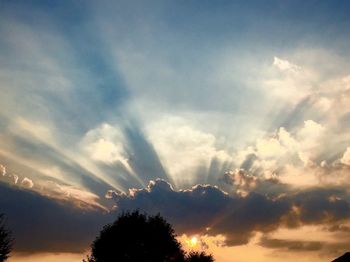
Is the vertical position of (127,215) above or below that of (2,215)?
above

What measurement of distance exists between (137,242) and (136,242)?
183 millimetres

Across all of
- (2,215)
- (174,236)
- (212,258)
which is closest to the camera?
(2,215)

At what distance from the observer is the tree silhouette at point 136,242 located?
65000 millimetres

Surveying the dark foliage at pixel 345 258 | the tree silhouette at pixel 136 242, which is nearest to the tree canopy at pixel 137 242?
the tree silhouette at pixel 136 242

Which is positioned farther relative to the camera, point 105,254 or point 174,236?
point 174,236

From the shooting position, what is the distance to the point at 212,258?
78000mm

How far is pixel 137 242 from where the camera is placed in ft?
216

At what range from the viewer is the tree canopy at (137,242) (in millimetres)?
65000

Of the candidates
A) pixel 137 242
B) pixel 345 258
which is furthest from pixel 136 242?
pixel 345 258

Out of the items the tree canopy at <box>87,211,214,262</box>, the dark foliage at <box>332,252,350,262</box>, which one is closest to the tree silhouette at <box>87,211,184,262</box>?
the tree canopy at <box>87,211,214,262</box>

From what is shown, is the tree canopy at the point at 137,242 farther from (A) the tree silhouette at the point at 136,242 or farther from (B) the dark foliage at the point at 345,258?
(B) the dark foliage at the point at 345,258

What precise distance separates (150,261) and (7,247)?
26.0m

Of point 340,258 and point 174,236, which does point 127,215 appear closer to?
point 174,236

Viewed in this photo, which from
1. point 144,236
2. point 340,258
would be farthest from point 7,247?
point 340,258
